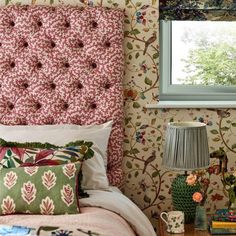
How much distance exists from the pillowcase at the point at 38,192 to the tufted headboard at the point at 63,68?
0.63 metres

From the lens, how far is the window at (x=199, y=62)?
3303 millimetres

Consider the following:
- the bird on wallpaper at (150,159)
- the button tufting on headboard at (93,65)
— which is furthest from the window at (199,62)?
the button tufting on headboard at (93,65)

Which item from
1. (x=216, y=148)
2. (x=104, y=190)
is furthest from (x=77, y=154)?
(x=216, y=148)

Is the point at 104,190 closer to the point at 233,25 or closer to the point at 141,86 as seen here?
the point at 141,86

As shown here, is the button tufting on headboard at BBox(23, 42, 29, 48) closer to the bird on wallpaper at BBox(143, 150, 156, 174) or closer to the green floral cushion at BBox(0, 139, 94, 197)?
the green floral cushion at BBox(0, 139, 94, 197)

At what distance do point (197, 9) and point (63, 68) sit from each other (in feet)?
2.84

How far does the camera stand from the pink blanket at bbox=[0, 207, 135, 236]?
2.12 m

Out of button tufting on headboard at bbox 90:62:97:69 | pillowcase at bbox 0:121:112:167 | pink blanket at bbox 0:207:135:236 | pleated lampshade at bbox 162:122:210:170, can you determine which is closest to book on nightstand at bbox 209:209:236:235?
pleated lampshade at bbox 162:122:210:170

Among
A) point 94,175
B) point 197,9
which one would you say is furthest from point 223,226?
point 197,9

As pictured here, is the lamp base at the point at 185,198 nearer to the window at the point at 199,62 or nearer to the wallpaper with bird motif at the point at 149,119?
the wallpaper with bird motif at the point at 149,119

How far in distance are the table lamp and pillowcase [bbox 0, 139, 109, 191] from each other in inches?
14.5

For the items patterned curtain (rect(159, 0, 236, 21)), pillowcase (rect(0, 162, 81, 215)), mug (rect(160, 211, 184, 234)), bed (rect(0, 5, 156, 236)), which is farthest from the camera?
patterned curtain (rect(159, 0, 236, 21))

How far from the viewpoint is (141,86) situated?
3074mm

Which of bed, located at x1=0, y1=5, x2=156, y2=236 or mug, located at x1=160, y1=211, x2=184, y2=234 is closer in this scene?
mug, located at x1=160, y1=211, x2=184, y2=234
